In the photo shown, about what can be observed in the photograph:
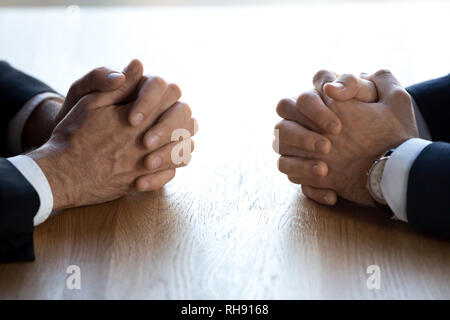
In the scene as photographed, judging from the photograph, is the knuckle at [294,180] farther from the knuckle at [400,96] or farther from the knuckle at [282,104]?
the knuckle at [400,96]

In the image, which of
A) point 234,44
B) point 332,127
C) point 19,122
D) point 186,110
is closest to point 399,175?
point 332,127

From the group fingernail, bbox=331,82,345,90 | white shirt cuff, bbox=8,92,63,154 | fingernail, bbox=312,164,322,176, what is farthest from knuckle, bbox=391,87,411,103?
white shirt cuff, bbox=8,92,63,154

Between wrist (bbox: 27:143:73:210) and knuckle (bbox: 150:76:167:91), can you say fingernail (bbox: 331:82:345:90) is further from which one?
wrist (bbox: 27:143:73:210)

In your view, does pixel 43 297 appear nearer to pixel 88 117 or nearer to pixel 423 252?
pixel 88 117

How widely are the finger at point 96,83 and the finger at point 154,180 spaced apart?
0.20 meters

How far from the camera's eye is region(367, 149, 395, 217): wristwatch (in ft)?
4.19

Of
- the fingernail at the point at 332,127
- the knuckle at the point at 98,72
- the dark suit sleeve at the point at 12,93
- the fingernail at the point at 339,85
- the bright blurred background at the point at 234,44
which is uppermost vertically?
the bright blurred background at the point at 234,44

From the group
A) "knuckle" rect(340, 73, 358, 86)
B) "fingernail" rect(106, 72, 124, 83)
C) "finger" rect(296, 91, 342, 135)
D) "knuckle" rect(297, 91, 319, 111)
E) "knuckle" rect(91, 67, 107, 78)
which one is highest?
"knuckle" rect(91, 67, 107, 78)

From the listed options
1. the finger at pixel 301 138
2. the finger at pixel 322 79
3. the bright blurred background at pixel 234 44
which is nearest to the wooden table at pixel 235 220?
the bright blurred background at pixel 234 44

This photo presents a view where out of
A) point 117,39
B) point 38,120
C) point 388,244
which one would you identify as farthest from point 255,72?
point 388,244

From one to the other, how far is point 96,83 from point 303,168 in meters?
0.47

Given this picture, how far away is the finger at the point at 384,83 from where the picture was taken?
4.50ft

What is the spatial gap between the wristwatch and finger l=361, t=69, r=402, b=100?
153 mm

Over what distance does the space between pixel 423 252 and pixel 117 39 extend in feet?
5.50
